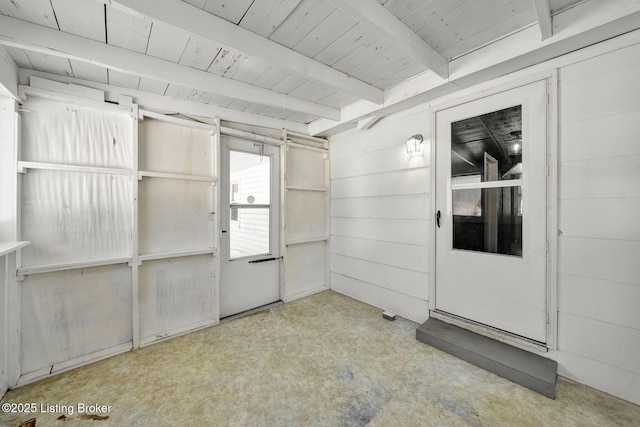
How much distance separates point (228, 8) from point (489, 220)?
268cm

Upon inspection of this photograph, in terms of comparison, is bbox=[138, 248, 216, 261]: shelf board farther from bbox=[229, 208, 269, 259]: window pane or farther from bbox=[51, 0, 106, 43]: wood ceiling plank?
bbox=[51, 0, 106, 43]: wood ceiling plank

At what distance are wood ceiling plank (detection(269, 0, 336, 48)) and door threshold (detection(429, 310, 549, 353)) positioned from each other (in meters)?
2.88

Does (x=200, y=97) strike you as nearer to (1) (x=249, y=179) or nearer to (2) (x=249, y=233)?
(1) (x=249, y=179)

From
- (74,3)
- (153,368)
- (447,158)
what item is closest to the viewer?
(74,3)

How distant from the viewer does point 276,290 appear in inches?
142

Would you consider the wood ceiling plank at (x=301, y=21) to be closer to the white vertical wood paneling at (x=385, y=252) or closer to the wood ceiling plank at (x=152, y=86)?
the wood ceiling plank at (x=152, y=86)

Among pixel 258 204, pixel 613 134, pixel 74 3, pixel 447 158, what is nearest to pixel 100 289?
pixel 258 204

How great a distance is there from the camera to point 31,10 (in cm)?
156

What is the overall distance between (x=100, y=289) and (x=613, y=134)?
14.3ft

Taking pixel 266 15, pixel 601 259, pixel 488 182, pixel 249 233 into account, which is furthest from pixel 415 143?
pixel 249 233

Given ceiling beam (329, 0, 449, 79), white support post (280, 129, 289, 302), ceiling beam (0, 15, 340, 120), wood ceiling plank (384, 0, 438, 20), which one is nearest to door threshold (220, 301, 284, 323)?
white support post (280, 129, 289, 302)

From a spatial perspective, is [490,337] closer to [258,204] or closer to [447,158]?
[447,158]

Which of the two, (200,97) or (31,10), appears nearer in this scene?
(31,10)

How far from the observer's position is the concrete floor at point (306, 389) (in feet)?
5.35
